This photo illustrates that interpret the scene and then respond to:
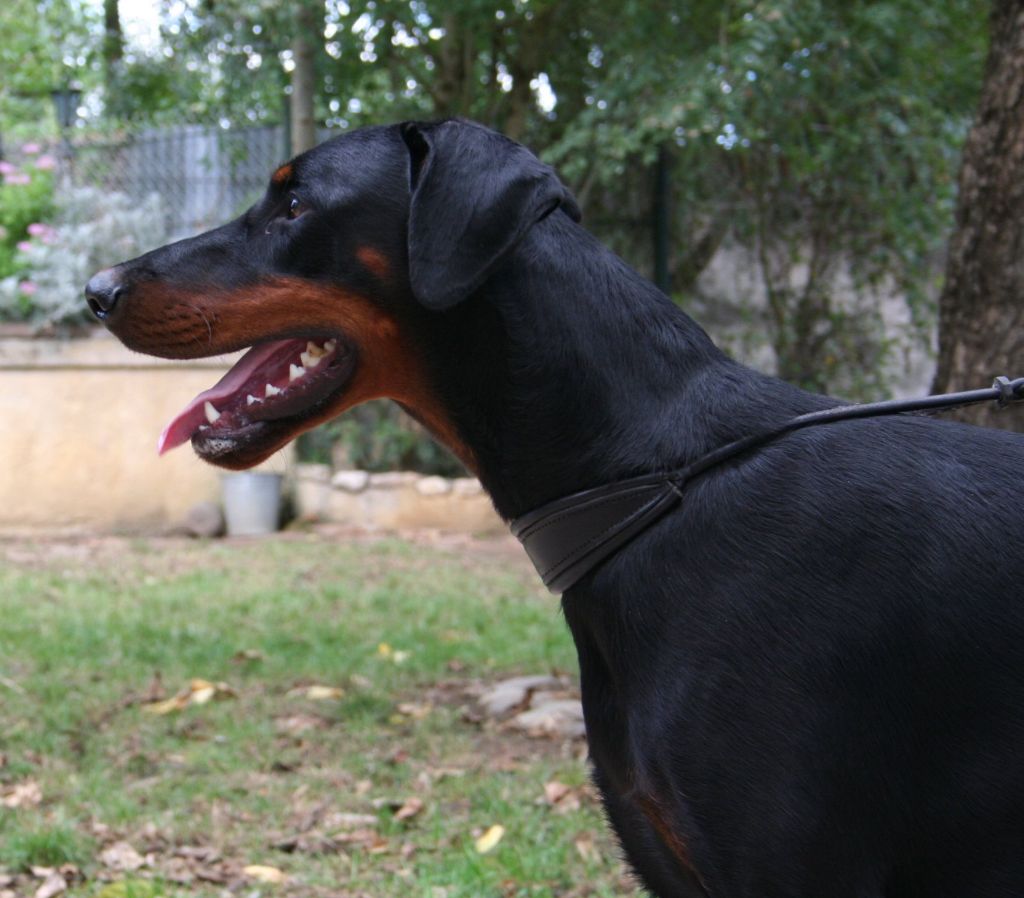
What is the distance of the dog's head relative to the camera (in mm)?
2178

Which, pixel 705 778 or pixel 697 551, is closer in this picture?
pixel 705 778

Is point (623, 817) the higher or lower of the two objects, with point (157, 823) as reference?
higher

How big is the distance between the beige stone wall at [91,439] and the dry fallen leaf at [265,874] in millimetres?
6847

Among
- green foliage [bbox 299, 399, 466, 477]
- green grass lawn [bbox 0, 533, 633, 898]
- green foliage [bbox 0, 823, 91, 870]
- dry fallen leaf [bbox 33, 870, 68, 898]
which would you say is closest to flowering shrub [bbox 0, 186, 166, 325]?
green foliage [bbox 299, 399, 466, 477]

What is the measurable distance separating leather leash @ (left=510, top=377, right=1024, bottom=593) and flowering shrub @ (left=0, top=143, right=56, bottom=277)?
31.4ft

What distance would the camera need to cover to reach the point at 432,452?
10461 millimetres

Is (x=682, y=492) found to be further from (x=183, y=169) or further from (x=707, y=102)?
(x=183, y=169)

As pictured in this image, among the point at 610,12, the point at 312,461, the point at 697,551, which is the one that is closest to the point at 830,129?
the point at 610,12

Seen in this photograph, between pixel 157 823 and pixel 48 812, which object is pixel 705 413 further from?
pixel 48 812

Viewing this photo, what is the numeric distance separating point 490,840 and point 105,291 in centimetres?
209

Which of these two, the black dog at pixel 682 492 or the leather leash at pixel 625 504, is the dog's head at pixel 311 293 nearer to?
the black dog at pixel 682 492

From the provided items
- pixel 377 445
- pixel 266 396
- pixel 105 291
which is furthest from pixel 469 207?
pixel 377 445

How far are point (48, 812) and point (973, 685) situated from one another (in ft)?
10.0

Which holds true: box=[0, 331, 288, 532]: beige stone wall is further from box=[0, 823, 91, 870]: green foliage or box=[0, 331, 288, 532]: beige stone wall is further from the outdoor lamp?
box=[0, 823, 91, 870]: green foliage
